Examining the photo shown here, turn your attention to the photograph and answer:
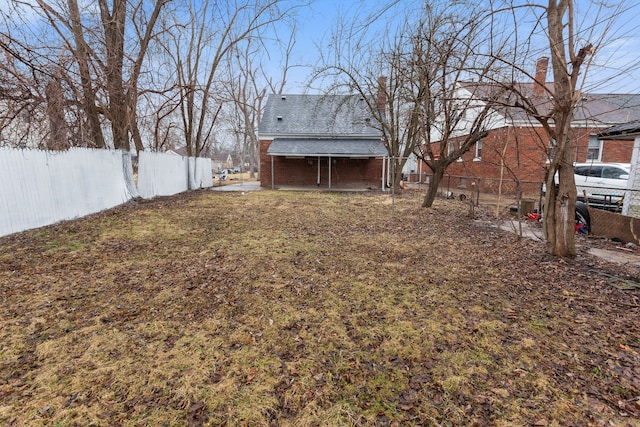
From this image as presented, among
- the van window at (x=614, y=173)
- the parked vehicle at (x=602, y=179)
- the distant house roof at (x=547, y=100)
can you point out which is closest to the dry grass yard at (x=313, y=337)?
the distant house roof at (x=547, y=100)

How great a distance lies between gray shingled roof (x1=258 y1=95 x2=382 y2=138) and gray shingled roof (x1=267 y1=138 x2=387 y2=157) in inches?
20.2

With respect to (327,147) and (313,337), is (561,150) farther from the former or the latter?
(327,147)

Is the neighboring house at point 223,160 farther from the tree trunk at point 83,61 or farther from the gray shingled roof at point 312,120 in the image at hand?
the tree trunk at point 83,61

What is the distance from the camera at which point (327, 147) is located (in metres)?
18.4

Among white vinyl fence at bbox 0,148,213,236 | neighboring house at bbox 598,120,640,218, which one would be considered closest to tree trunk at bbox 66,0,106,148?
white vinyl fence at bbox 0,148,213,236

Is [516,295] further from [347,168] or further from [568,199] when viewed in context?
[347,168]

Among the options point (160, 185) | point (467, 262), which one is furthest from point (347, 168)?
point (467, 262)

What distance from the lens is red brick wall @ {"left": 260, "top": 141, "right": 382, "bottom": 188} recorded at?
19.6m

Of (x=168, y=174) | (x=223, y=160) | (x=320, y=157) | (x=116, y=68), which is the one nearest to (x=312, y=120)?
(x=320, y=157)

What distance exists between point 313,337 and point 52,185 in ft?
26.5

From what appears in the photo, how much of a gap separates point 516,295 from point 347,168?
54.0ft

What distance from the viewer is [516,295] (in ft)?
12.6

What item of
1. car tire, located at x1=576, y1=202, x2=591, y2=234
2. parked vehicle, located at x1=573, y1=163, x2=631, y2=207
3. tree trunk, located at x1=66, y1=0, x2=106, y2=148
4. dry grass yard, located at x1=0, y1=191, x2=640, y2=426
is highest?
tree trunk, located at x1=66, y1=0, x2=106, y2=148

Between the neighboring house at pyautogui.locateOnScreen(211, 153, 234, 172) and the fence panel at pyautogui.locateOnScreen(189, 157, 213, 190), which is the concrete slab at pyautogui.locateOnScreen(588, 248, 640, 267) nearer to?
the fence panel at pyautogui.locateOnScreen(189, 157, 213, 190)
